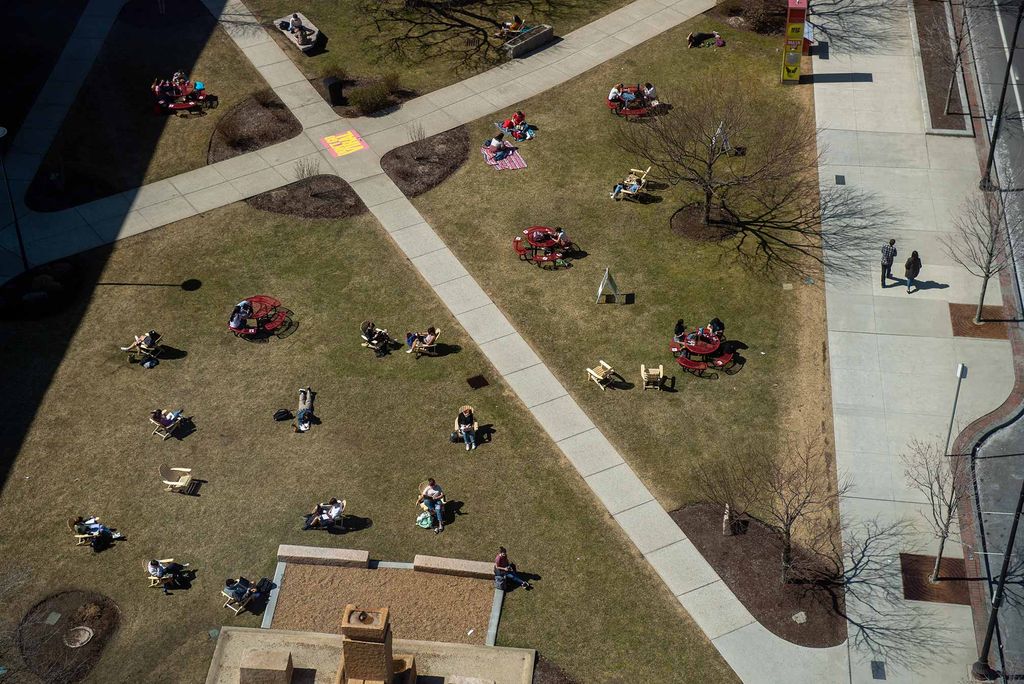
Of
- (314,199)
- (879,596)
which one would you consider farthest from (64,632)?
(879,596)

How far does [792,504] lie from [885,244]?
45.4ft

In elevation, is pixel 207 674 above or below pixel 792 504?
below

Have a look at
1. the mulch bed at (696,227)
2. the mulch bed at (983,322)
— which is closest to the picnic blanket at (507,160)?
the mulch bed at (696,227)

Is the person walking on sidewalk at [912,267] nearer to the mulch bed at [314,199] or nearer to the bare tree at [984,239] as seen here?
the bare tree at [984,239]

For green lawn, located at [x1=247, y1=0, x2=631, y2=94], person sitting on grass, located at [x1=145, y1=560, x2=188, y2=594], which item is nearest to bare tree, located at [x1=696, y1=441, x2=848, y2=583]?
person sitting on grass, located at [x1=145, y1=560, x2=188, y2=594]

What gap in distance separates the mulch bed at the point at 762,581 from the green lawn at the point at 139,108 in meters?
25.6

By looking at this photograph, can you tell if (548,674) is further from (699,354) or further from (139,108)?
(139,108)

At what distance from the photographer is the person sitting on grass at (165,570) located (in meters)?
33.0

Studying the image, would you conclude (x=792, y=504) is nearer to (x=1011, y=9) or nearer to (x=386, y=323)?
(x=386, y=323)

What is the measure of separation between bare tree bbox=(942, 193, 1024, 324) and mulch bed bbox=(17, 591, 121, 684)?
28.2 meters

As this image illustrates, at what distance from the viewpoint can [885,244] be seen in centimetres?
4319

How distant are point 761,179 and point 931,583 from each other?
55.9 ft

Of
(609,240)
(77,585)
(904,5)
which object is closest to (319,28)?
(609,240)

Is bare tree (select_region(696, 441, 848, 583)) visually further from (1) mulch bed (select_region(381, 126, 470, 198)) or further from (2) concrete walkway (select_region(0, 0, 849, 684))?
(1) mulch bed (select_region(381, 126, 470, 198))
